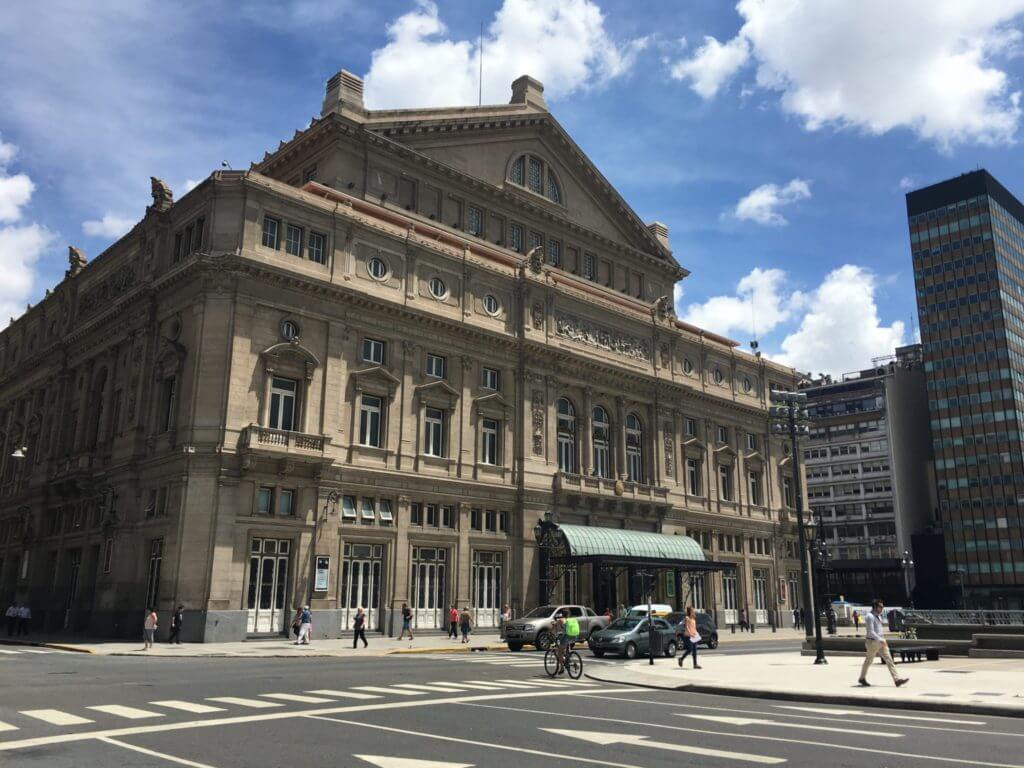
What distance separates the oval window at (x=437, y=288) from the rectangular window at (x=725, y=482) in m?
28.5

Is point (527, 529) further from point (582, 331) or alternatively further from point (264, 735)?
point (264, 735)

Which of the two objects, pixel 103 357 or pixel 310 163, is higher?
pixel 310 163

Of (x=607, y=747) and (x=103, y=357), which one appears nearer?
(x=607, y=747)

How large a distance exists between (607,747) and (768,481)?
6025 centimetres

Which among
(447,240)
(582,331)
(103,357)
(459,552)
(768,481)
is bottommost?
(459,552)

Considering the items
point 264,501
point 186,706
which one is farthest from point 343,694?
point 264,501

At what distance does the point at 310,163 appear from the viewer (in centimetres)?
5172

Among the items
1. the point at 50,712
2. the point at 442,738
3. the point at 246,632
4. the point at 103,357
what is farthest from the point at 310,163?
the point at 442,738

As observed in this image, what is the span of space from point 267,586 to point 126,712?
23812 millimetres

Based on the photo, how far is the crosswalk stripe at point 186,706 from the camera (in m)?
15.0

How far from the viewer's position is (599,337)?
185 ft

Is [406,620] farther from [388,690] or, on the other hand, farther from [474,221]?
[474,221]

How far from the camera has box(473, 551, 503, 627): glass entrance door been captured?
46.1m

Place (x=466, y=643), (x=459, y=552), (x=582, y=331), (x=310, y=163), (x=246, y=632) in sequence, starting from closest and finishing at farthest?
(x=246, y=632) < (x=466, y=643) < (x=459, y=552) < (x=310, y=163) < (x=582, y=331)
